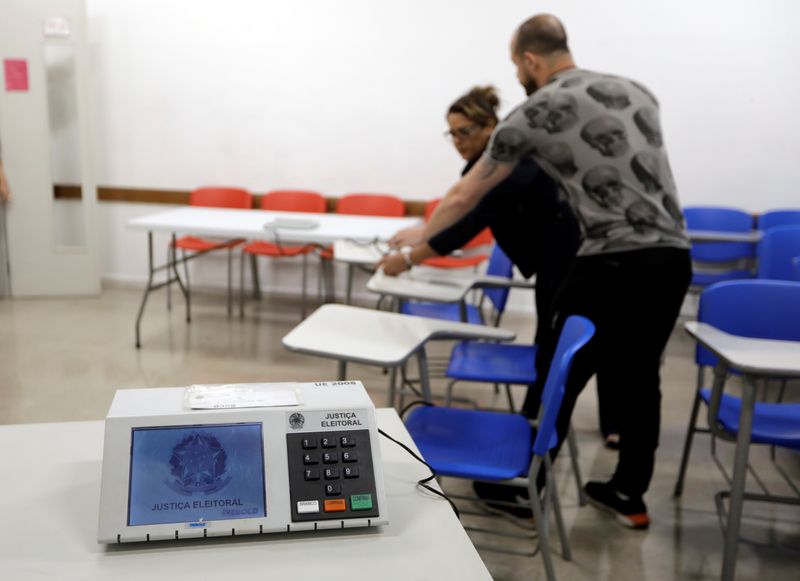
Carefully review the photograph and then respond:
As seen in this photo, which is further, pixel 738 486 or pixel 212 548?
pixel 738 486

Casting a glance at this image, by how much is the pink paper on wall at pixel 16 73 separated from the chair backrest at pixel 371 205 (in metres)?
2.30

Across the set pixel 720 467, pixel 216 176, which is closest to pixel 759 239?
pixel 720 467

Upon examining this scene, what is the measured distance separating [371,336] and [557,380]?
71 centimetres

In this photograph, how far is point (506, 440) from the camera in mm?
2197

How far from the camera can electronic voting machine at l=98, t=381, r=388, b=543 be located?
993 millimetres

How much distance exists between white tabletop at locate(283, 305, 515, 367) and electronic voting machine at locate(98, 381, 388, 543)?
3.44ft

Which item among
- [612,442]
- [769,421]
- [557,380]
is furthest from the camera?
[612,442]

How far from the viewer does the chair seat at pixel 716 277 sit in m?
4.74

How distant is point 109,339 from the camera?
4.60 meters

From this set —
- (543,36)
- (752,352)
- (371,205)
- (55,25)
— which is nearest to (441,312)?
(543,36)

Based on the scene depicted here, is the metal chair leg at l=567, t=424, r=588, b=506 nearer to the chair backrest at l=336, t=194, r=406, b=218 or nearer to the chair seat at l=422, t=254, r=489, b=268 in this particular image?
the chair seat at l=422, t=254, r=489, b=268

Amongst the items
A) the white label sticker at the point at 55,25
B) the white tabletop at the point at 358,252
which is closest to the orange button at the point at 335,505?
the white tabletop at the point at 358,252

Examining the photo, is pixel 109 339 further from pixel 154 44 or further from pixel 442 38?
pixel 442 38

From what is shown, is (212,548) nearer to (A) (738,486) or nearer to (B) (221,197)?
(A) (738,486)
